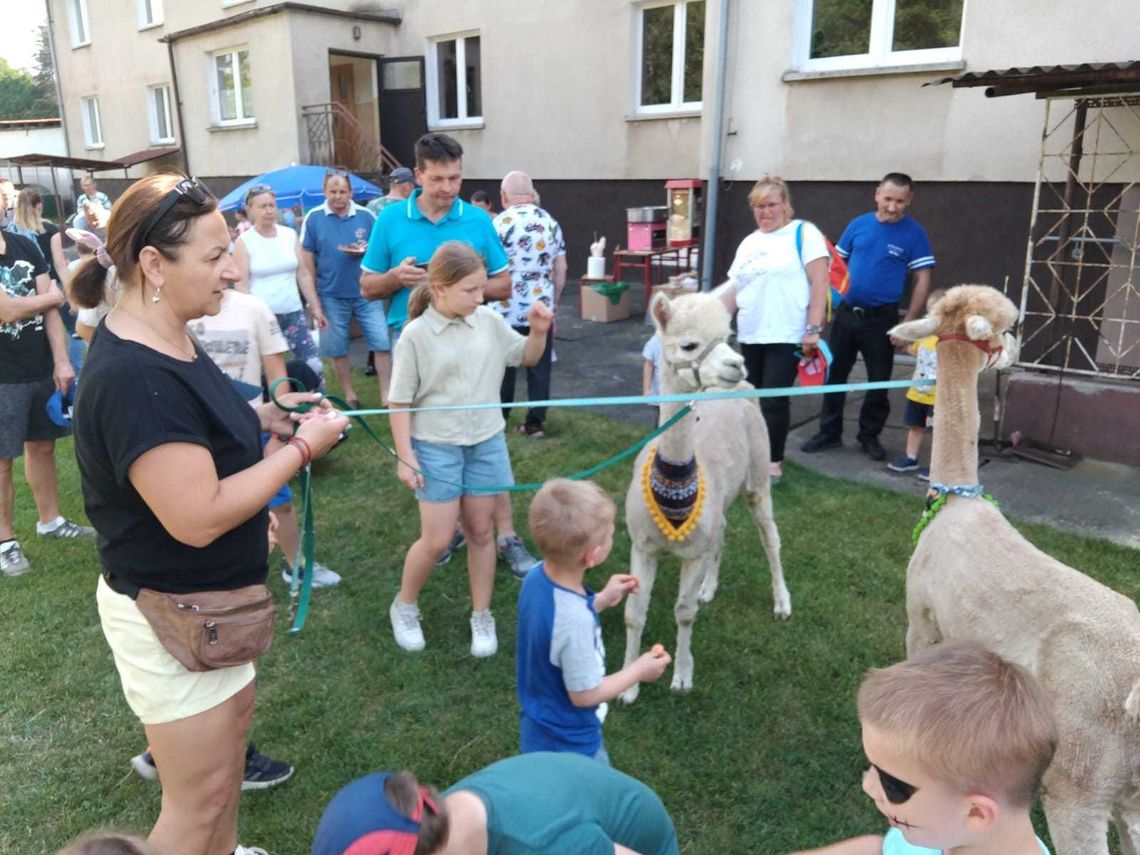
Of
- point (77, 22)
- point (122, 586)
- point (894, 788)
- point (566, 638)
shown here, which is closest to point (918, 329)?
point (566, 638)

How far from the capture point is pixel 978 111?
8227mm

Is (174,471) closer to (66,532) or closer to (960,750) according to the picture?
(960,750)

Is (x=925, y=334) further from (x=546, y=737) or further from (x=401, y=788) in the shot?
(x=401, y=788)

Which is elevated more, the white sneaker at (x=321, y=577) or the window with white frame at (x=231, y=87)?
the window with white frame at (x=231, y=87)

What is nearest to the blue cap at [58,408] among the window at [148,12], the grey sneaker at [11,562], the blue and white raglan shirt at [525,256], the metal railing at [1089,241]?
the grey sneaker at [11,562]

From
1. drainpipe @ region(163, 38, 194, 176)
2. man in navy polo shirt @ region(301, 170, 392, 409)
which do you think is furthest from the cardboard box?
drainpipe @ region(163, 38, 194, 176)

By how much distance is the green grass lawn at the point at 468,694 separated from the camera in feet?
9.93

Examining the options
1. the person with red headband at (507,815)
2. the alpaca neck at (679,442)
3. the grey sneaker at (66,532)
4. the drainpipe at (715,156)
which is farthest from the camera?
the drainpipe at (715,156)

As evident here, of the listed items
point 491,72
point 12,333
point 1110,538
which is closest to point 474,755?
point 12,333

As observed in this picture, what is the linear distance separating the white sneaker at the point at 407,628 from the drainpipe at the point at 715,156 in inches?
286

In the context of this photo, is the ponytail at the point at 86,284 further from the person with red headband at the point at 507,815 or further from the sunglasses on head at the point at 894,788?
the sunglasses on head at the point at 894,788

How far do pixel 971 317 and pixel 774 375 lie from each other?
291cm

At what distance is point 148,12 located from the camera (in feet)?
71.5

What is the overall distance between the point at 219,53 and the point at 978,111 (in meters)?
16.8
